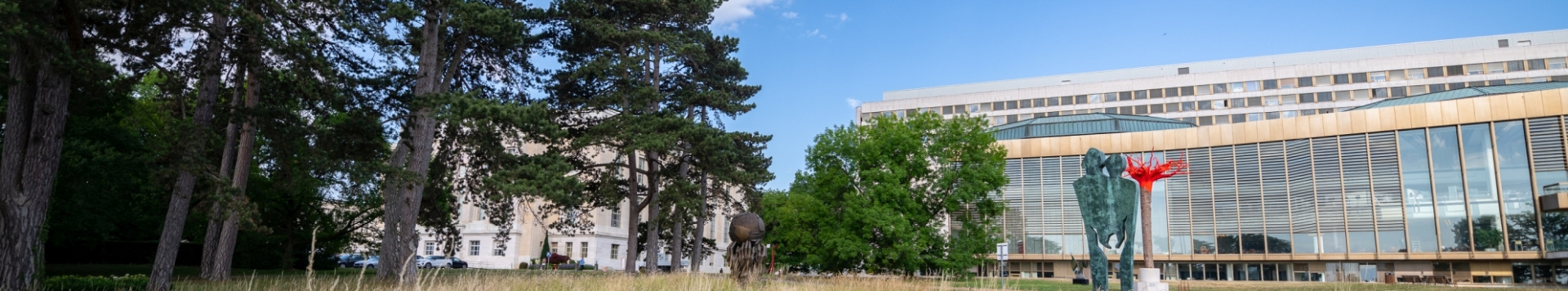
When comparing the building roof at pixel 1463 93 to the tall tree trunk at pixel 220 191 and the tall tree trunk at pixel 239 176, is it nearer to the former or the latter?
the tall tree trunk at pixel 239 176

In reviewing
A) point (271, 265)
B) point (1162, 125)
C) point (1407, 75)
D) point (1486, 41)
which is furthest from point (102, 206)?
point (1486, 41)

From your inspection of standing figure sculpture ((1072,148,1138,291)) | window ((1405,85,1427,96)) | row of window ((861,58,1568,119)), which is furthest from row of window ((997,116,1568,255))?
window ((1405,85,1427,96))

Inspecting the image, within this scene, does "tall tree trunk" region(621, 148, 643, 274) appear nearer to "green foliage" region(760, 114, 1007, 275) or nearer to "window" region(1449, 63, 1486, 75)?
"green foliage" region(760, 114, 1007, 275)

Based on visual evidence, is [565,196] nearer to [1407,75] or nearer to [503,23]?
[503,23]

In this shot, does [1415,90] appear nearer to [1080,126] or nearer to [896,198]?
[1080,126]

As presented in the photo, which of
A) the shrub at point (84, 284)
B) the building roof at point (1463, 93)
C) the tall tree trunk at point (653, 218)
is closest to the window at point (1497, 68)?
the building roof at point (1463, 93)

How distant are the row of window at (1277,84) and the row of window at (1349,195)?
1707 centimetres

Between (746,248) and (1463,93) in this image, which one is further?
(1463,93)

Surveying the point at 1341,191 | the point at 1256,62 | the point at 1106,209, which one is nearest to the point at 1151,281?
the point at 1106,209

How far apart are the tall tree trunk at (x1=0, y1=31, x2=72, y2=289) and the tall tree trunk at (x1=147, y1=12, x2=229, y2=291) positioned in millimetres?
2651

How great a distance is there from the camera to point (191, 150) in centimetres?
1720

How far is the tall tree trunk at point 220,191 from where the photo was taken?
1753 cm

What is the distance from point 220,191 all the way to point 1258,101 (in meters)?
69.1

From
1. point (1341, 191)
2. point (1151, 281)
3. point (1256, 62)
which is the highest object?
point (1256, 62)
